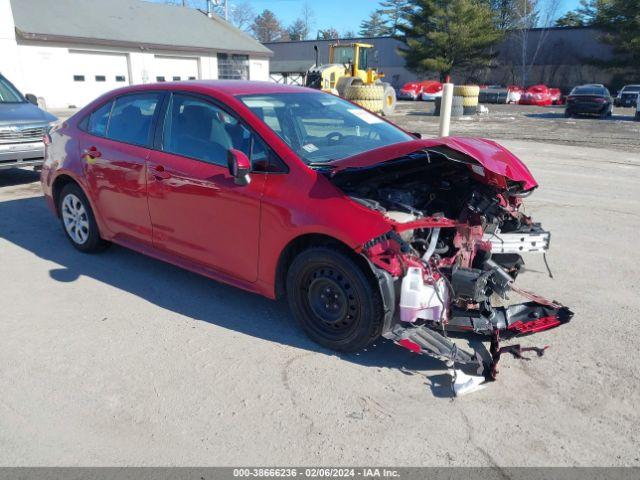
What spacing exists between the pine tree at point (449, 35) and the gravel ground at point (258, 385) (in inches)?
1883

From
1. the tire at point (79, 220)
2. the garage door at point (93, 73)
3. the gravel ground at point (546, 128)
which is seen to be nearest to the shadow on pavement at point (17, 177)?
the tire at point (79, 220)

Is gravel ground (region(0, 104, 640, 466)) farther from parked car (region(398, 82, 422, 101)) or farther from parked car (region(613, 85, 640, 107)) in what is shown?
parked car (region(398, 82, 422, 101))

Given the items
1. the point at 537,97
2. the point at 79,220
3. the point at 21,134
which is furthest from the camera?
→ the point at 537,97

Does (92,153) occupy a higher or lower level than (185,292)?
higher

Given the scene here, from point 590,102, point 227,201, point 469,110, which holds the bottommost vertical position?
point 469,110

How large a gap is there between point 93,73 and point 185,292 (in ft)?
96.6

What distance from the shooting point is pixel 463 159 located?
335 cm

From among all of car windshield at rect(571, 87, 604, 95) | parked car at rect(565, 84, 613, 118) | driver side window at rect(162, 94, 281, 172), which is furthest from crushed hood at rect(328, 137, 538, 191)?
car windshield at rect(571, 87, 604, 95)

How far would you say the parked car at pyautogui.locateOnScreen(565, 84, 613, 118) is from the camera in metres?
23.9

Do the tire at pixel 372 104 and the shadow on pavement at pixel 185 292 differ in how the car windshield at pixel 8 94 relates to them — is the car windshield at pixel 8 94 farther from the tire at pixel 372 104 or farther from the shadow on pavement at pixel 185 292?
the tire at pixel 372 104

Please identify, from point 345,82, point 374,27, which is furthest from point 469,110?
point 374,27

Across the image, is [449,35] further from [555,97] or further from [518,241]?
[518,241]

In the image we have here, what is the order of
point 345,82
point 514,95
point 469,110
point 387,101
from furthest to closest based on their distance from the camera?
1. point 514,95
2. point 469,110
3. point 345,82
4. point 387,101

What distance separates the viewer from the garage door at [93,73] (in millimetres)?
28797
